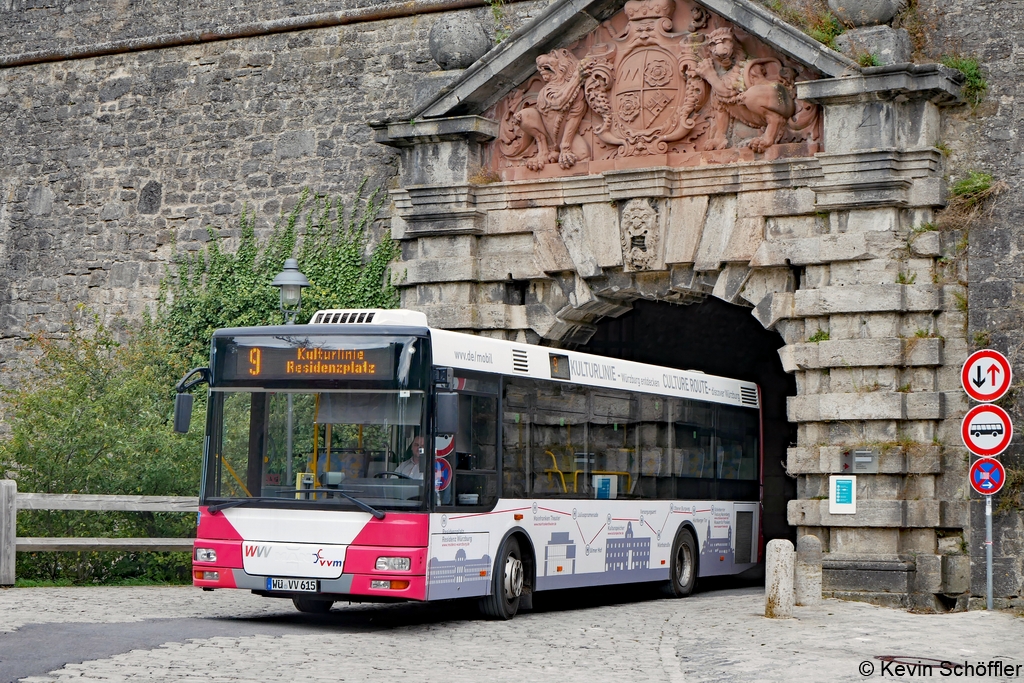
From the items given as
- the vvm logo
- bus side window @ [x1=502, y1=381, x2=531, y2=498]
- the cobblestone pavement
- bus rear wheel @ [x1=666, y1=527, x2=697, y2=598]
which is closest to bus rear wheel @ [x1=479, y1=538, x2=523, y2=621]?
the cobblestone pavement

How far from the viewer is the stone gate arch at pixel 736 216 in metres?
14.1

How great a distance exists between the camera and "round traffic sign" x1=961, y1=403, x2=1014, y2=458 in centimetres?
1275

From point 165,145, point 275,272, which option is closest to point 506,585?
point 275,272

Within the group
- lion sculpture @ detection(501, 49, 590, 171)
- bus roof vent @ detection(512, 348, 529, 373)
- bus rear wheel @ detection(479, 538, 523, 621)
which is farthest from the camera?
lion sculpture @ detection(501, 49, 590, 171)

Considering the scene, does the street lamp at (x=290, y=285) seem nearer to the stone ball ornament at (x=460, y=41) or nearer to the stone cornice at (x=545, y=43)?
the stone cornice at (x=545, y=43)

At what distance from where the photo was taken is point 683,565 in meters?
15.4

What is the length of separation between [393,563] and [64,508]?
4541mm

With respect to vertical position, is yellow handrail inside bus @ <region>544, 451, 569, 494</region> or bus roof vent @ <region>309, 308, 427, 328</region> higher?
bus roof vent @ <region>309, 308, 427, 328</region>

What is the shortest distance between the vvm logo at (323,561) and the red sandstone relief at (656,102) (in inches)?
243

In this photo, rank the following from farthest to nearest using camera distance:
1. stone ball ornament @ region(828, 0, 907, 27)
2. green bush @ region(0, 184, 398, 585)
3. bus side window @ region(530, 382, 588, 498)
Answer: green bush @ region(0, 184, 398, 585) → stone ball ornament @ region(828, 0, 907, 27) → bus side window @ region(530, 382, 588, 498)

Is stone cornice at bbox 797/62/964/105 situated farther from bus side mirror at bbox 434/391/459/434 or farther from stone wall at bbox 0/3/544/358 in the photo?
bus side mirror at bbox 434/391/459/434

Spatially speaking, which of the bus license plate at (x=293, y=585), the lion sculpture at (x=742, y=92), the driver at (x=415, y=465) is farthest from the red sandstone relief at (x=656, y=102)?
the bus license plate at (x=293, y=585)

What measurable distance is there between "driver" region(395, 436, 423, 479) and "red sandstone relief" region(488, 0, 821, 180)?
5461 millimetres

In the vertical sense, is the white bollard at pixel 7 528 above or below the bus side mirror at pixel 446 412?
below
